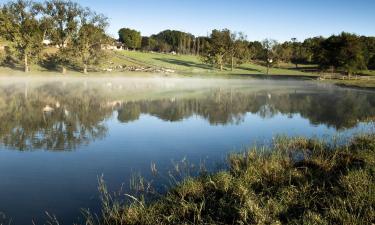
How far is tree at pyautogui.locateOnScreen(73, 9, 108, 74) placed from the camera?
10131 centimetres

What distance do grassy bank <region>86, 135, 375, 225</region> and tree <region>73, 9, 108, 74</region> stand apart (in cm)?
Answer: 9151

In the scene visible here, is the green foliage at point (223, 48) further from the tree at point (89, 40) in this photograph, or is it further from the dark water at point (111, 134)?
the dark water at point (111, 134)

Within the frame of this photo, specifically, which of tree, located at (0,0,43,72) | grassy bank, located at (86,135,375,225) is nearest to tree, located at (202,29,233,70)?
tree, located at (0,0,43,72)

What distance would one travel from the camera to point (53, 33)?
10306 centimetres

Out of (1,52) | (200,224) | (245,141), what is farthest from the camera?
(1,52)

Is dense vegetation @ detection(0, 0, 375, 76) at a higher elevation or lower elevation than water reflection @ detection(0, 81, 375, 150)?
higher

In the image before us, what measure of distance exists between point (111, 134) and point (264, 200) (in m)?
17.3

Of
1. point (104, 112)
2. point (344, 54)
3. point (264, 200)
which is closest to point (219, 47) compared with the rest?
point (344, 54)

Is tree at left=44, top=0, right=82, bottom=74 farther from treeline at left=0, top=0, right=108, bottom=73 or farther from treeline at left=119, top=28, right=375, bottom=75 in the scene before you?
treeline at left=119, top=28, right=375, bottom=75

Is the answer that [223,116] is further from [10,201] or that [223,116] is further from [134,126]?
[10,201]

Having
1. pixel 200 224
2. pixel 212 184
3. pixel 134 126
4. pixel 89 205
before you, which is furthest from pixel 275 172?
pixel 134 126

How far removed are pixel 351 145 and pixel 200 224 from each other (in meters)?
13.0

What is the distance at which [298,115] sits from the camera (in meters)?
41.0

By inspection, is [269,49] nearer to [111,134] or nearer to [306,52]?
[306,52]
